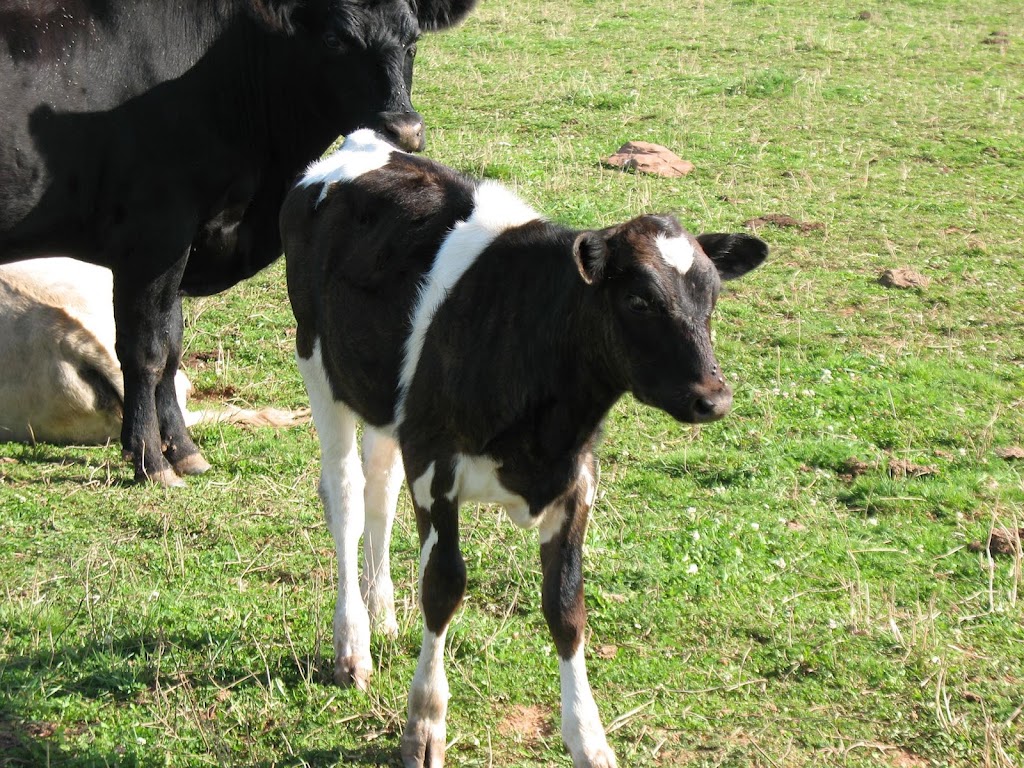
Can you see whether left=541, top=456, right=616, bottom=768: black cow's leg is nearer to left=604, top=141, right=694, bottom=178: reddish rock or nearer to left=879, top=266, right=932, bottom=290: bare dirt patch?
left=879, top=266, right=932, bottom=290: bare dirt patch

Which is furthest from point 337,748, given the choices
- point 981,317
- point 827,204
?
point 827,204

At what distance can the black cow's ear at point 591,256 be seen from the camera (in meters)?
4.31

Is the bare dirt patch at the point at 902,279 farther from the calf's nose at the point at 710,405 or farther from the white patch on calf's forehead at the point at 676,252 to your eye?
the calf's nose at the point at 710,405

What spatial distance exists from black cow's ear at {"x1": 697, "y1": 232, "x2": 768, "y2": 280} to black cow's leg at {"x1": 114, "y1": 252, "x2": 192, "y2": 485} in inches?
139

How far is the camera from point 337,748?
492cm

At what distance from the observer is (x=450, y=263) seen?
198 inches

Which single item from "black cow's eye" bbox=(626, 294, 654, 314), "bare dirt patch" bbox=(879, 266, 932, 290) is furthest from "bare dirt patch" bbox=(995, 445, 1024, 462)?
"black cow's eye" bbox=(626, 294, 654, 314)

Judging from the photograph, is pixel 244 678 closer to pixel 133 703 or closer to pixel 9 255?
pixel 133 703

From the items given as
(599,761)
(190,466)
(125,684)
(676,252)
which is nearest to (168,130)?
(190,466)

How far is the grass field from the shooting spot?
505cm

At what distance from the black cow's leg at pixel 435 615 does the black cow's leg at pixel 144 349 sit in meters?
2.89

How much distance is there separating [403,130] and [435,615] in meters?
2.92

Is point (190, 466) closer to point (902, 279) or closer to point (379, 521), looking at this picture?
point (379, 521)

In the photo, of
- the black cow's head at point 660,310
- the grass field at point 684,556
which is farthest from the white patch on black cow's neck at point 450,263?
the grass field at point 684,556
